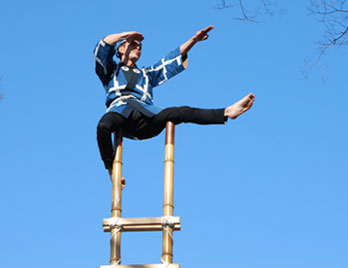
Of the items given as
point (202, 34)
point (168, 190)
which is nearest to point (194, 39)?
point (202, 34)

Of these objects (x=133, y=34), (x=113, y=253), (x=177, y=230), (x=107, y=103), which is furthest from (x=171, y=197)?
(x=133, y=34)

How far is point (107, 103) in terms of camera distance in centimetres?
618

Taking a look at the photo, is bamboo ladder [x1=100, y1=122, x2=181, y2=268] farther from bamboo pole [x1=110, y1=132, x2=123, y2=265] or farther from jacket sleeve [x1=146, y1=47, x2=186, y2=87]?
jacket sleeve [x1=146, y1=47, x2=186, y2=87]

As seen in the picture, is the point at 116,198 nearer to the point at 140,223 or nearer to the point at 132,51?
the point at 140,223

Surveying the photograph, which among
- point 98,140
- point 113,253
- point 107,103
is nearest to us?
point 113,253

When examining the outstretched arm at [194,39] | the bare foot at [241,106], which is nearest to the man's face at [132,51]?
the outstretched arm at [194,39]

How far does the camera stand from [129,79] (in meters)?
6.13

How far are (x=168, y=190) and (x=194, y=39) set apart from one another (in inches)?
63.7

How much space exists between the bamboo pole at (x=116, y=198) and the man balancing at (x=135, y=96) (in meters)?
0.08

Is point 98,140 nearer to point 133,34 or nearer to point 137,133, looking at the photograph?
point 137,133

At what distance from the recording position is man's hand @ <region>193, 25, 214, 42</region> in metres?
6.14

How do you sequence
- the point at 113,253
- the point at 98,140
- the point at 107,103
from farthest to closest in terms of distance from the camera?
the point at 107,103, the point at 98,140, the point at 113,253

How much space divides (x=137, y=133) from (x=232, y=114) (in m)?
1.01

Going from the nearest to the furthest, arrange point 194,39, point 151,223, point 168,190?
point 151,223
point 168,190
point 194,39
